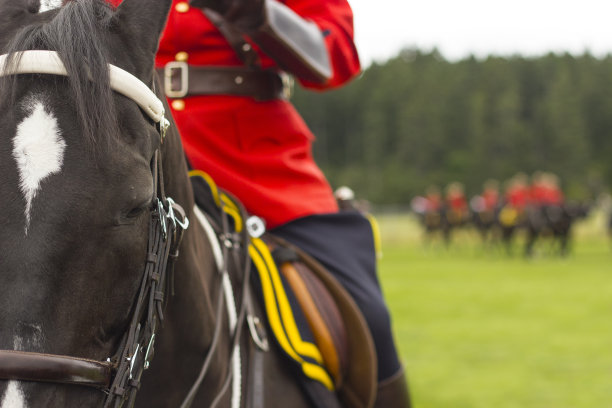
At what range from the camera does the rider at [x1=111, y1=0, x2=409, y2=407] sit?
2324 millimetres

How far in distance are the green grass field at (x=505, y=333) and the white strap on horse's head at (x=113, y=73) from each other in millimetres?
5514

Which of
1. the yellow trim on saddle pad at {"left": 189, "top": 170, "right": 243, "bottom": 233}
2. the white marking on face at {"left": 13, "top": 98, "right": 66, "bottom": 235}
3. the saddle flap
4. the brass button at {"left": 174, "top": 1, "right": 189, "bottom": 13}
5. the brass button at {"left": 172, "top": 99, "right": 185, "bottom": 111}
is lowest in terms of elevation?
the saddle flap

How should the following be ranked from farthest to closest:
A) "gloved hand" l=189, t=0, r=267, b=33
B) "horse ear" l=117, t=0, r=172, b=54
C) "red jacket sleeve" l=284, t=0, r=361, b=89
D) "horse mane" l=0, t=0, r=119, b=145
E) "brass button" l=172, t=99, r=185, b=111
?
"red jacket sleeve" l=284, t=0, r=361, b=89
"brass button" l=172, t=99, r=185, b=111
"gloved hand" l=189, t=0, r=267, b=33
"horse ear" l=117, t=0, r=172, b=54
"horse mane" l=0, t=0, r=119, b=145

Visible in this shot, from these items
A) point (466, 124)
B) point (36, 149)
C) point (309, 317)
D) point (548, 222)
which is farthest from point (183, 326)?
point (466, 124)

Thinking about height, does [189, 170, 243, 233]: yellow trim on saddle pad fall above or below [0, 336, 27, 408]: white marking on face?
above

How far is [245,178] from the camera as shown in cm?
238

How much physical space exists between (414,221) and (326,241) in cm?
3325

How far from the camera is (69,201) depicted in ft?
3.93

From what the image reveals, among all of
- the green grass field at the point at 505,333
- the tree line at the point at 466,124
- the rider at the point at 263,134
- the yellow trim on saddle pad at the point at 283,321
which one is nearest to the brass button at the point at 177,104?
the rider at the point at 263,134

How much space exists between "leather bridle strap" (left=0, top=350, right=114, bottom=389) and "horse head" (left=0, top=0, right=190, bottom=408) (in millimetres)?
20

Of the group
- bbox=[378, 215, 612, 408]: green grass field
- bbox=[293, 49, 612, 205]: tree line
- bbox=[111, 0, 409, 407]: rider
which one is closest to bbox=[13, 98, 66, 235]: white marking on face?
bbox=[111, 0, 409, 407]: rider

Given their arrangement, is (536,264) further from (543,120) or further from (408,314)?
(543,120)

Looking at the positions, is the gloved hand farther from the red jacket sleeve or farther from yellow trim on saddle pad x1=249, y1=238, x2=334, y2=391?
yellow trim on saddle pad x1=249, y1=238, x2=334, y2=391

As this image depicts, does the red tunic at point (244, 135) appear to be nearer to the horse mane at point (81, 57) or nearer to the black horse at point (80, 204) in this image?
the black horse at point (80, 204)
